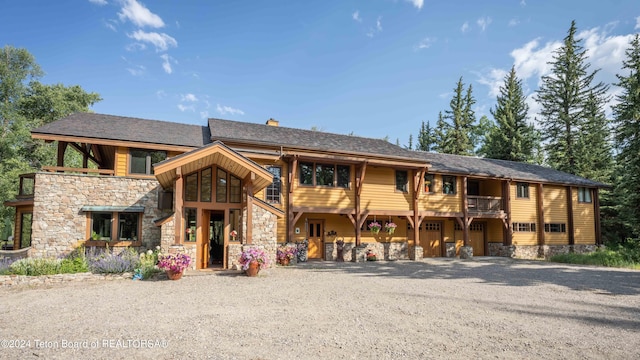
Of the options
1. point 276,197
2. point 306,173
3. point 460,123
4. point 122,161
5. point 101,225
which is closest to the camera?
point 101,225

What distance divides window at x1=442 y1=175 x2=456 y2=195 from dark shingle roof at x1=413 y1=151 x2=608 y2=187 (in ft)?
2.12

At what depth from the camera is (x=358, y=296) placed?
7914 millimetres

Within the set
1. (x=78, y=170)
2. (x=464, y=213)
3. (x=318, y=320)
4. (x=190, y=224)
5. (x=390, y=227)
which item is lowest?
(x=318, y=320)

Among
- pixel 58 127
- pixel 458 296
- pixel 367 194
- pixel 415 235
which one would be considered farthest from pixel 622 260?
pixel 58 127

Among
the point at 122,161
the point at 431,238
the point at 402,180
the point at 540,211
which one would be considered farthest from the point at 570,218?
the point at 122,161

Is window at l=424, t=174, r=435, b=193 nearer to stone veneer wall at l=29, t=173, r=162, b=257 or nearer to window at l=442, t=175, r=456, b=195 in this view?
window at l=442, t=175, r=456, b=195

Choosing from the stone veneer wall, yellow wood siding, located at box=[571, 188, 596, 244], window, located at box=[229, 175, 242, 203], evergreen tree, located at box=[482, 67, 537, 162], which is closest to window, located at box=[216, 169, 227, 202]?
window, located at box=[229, 175, 242, 203]

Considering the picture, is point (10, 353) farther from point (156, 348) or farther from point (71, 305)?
point (71, 305)

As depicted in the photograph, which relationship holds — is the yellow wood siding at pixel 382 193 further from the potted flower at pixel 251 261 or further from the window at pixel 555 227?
the window at pixel 555 227

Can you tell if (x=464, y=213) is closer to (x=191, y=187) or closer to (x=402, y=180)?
(x=402, y=180)

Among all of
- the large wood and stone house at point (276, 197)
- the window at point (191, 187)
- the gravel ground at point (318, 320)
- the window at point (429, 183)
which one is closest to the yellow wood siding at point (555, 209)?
the large wood and stone house at point (276, 197)

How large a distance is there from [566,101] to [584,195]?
35.1 feet

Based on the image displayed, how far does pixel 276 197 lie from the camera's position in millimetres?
15547

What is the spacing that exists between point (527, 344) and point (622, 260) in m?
15.7
